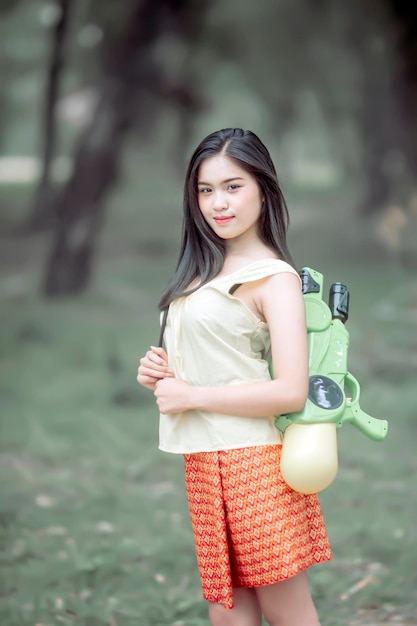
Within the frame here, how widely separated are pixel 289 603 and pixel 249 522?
21cm

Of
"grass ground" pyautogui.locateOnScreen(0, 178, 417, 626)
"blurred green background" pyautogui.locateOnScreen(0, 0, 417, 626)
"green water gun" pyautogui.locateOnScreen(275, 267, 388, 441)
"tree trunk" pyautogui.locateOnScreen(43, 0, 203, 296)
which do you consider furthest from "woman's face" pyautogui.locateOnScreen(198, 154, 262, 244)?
"tree trunk" pyautogui.locateOnScreen(43, 0, 203, 296)

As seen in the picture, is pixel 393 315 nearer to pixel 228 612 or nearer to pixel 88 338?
pixel 88 338

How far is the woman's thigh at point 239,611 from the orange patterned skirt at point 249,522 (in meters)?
0.06

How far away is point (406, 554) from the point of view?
3713 mm

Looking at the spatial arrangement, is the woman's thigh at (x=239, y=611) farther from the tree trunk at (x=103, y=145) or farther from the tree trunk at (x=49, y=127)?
the tree trunk at (x=49, y=127)

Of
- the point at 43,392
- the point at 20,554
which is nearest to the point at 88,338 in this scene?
the point at 43,392

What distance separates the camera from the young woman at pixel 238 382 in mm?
1891

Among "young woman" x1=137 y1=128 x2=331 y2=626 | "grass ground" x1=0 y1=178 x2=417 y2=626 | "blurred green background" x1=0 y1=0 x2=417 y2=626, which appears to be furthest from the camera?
"blurred green background" x1=0 y1=0 x2=417 y2=626

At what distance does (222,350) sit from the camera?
1.94 metres

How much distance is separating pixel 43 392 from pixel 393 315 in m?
2.49

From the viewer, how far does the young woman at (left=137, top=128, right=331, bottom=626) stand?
6.20 ft

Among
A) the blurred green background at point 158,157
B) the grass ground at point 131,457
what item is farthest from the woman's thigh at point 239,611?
the blurred green background at point 158,157

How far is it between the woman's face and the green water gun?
0.25 meters

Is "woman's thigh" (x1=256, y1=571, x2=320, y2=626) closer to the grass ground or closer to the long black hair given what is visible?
the long black hair
